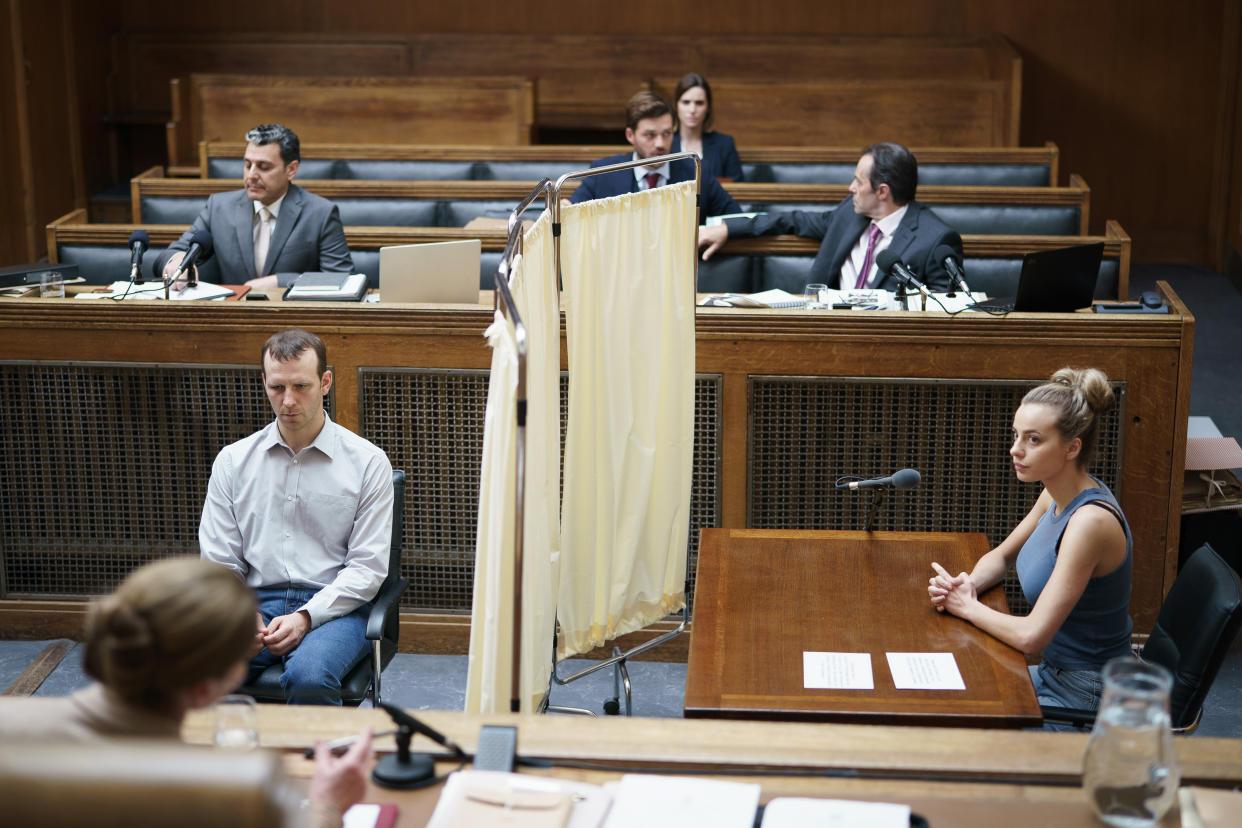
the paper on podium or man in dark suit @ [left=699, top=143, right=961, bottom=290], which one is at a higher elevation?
man in dark suit @ [left=699, top=143, right=961, bottom=290]

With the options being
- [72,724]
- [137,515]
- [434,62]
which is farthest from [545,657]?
[434,62]

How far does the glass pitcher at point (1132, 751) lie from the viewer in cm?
162

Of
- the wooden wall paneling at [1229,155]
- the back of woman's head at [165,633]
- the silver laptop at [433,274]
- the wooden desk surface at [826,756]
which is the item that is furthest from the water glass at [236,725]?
the wooden wall paneling at [1229,155]

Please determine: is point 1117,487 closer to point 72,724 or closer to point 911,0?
point 72,724

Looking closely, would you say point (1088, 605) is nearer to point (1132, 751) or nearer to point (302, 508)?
point (1132, 751)

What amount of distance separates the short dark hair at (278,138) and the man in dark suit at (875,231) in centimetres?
160

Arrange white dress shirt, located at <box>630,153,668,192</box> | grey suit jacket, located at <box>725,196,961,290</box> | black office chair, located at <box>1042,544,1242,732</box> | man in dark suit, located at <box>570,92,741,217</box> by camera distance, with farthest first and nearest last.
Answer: white dress shirt, located at <box>630,153,668,192</box>, man in dark suit, located at <box>570,92,741,217</box>, grey suit jacket, located at <box>725,196,961,290</box>, black office chair, located at <box>1042,544,1242,732</box>

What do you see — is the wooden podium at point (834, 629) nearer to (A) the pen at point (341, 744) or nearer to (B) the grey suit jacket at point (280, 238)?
(A) the pen at point (341, 744)

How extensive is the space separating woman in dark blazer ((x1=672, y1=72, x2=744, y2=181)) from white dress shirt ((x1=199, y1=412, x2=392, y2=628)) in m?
3.34

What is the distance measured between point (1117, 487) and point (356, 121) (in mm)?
5456

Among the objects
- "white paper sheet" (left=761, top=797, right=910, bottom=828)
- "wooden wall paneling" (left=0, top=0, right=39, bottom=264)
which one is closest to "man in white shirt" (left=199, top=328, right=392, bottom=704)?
"white paper sheet" (left=761, top=797, right=910, bottom=828)

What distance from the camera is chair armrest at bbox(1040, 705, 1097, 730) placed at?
8.90 feet

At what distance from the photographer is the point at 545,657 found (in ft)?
9.43

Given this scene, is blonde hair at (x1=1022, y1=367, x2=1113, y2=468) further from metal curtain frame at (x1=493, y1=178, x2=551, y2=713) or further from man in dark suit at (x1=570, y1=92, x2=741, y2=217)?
man in dark suit at (x1=570, y1=92, x2=741, y2=217)
